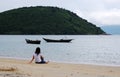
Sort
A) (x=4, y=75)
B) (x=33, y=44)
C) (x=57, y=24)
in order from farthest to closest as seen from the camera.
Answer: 1. (x=57, y=24)
2. (x=33, y=44)
3. (x=4, y=75)

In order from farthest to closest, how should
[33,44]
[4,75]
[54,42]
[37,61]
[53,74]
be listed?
[54,42], [33,44], [37,61], [53,74], [4,75]

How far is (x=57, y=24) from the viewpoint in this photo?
19900cm

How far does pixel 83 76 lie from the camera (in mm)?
16891

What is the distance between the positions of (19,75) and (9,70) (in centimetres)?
187

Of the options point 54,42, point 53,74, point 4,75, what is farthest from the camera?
point 54,42

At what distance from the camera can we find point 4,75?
15984mm

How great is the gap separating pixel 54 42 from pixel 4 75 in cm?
8802

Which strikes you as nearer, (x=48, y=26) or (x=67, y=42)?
(x=67, y=42)

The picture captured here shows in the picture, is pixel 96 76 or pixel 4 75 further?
pixel 96 76

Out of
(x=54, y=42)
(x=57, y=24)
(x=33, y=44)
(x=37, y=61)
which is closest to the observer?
(x=37, y=61)

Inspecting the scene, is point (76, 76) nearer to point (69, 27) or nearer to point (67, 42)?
point (67, 42)

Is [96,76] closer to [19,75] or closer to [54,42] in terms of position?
[19,75]

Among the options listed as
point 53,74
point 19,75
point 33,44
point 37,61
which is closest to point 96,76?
point 53,74

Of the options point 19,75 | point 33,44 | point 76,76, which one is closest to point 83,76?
point 76,76
